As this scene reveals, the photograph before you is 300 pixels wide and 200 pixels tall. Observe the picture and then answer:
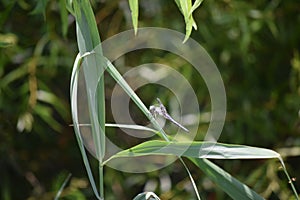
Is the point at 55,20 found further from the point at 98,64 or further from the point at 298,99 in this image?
the point at 98,64

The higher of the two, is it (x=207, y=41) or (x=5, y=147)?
(x=207, y=41)

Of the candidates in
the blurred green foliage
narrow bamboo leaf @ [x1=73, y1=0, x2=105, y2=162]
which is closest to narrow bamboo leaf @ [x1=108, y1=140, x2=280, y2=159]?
narrow bamboo leaf @ [x1=73, y1=0, x2=105, y2=162]

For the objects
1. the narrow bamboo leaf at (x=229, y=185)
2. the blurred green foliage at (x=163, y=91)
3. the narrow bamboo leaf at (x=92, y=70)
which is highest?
the narrow bamboo leaf at (x=92, y=70)

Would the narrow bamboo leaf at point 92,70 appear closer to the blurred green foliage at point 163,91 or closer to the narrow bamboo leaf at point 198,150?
the narrow bamboo leaf at point 198,150

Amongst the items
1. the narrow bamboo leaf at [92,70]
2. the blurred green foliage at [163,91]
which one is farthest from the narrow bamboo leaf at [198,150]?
the blurred green foliage at [163,91]

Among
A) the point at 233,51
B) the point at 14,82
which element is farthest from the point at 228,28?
the point at 14,82

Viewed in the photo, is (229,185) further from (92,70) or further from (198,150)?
(92,70)

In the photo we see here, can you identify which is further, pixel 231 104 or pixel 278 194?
pixel 231 104
